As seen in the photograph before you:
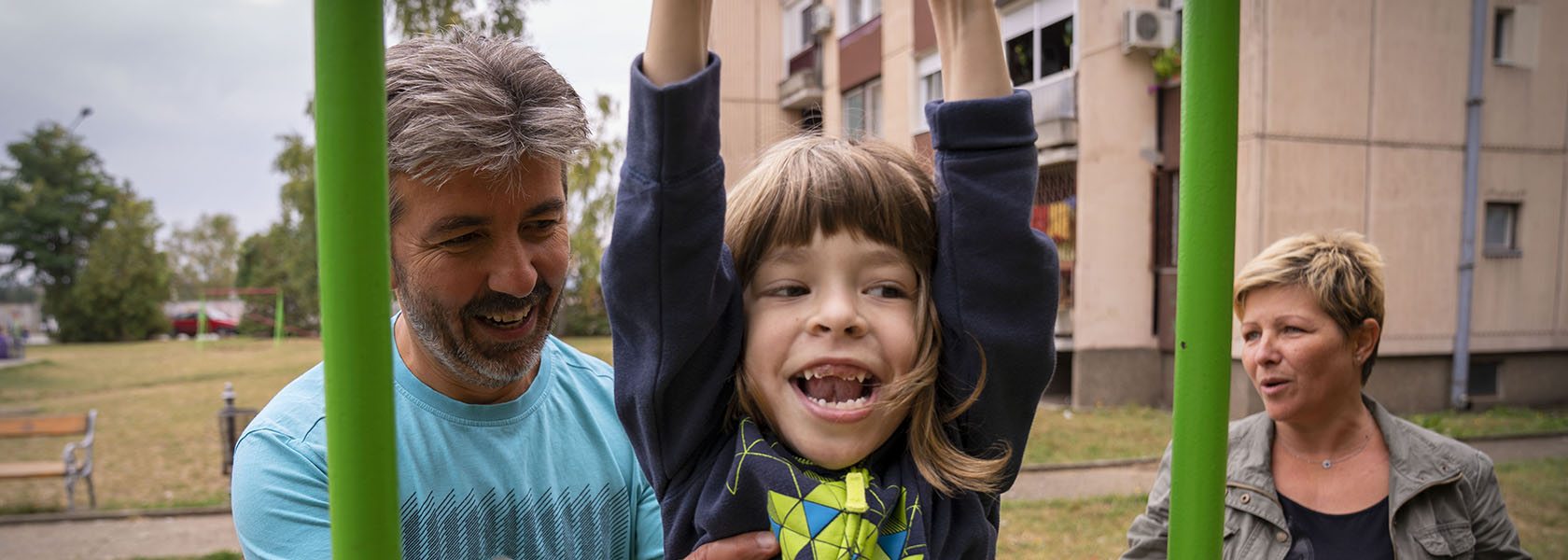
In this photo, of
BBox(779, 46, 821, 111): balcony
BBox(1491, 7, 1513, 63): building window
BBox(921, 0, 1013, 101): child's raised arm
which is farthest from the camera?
BBox(779, 46, 821, 111): balcony

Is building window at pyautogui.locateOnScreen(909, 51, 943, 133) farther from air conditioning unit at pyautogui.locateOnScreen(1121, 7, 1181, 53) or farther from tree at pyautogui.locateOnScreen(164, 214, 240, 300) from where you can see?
tree at pyautogui.locateOnScreen(164, 214, 240, 300)

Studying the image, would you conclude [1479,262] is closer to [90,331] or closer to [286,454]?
[286,454]

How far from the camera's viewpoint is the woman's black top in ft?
6.91

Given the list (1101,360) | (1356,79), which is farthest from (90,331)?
(1356,79)

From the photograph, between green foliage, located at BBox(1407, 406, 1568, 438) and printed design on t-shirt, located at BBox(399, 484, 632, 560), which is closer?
printed design on t-shirt, located at BBox(399, 484, 632, 560)

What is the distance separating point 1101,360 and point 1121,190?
6.50 ft

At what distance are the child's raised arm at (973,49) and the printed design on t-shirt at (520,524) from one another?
1.12 m

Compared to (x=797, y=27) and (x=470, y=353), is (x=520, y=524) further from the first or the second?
(x=797, y=27)

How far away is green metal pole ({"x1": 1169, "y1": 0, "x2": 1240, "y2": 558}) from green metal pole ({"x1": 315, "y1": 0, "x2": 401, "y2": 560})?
0.55 m

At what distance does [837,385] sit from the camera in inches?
46.4

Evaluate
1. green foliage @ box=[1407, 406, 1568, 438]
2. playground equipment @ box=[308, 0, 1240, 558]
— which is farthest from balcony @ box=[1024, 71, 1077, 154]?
playground equipment @ box=[308, 0, 1240, 558]

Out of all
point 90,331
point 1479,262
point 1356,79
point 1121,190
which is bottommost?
point 90,331

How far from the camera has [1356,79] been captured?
913cm

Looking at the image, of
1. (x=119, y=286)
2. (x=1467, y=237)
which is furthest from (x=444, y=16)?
(x=119, y=286)
